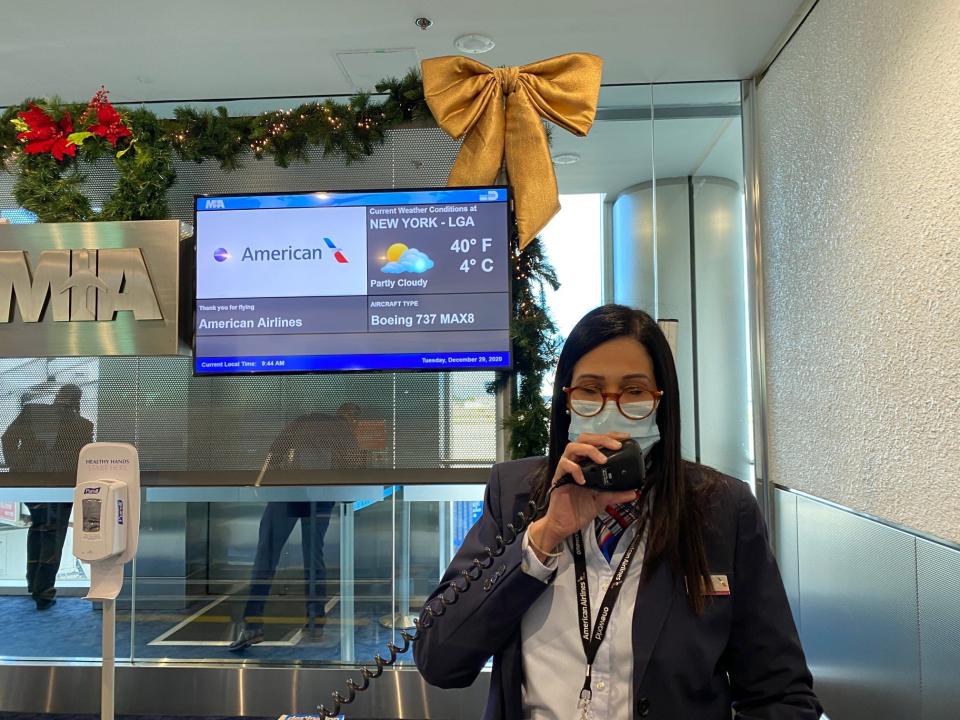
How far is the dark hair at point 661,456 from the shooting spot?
1.25 meters

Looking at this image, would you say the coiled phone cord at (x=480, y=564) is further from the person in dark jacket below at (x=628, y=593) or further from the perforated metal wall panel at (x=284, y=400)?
the perforated metal wall panel at (x=284, y=400)

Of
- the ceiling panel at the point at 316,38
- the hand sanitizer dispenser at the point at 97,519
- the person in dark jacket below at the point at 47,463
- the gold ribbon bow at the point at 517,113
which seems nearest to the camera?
the hand sanitizer dispenser at the point at 97,519

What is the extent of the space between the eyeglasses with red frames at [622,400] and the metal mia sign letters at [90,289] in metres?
2.78

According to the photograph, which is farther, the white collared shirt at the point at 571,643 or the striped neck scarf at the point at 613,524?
the striped neck scarf at the point at 613,524

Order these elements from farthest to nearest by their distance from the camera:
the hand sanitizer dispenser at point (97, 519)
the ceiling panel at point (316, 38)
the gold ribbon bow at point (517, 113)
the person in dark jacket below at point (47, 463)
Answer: the person in dark jacket below at point (47, 463)
the gold ribbon bow at point (517, 113)
the ceiling panel at point (316, 38)
the hand sanitizer dispenser at point (97, 519)

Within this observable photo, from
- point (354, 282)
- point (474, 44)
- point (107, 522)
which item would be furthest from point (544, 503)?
point (474, 44)

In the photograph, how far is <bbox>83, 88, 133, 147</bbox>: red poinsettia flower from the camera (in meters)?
3.78

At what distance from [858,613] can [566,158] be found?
9.21ft

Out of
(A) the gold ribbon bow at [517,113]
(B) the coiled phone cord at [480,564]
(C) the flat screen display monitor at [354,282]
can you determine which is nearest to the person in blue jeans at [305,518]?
(C) the flat screen display monitor at [354,282]

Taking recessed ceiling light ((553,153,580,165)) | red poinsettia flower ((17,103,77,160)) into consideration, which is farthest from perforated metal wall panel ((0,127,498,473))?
recessed ceiling light ((553,153,580,165))

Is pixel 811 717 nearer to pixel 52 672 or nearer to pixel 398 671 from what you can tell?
pixel 398 671

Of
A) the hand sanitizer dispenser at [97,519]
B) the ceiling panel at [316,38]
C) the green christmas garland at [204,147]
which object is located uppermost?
the ceiling panel at [316,38]

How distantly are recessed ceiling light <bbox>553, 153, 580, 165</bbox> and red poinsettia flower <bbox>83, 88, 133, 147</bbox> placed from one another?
235 cm

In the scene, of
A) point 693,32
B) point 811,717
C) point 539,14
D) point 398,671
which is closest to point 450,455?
point 398,671
